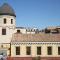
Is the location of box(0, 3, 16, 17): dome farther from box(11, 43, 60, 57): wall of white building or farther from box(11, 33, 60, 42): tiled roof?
box(11, 43, 60, 57): wall of white building

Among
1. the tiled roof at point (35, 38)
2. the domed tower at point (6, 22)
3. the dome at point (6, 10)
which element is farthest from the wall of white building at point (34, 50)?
the dome at point (6, 10)

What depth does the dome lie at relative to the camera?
44.2m

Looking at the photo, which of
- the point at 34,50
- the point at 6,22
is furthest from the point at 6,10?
the point at 34,50

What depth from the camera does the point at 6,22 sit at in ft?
145

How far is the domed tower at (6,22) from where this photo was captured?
42275 millimetres

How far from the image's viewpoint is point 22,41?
39688mm

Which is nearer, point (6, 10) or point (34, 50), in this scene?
point (34, 50)

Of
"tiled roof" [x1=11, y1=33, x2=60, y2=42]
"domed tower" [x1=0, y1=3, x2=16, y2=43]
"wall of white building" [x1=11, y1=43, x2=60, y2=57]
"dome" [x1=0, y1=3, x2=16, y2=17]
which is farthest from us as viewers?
"dome" [x1=0, y1=3, x2=16, y2=17]

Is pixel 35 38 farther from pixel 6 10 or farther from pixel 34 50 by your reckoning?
pixel 6 10

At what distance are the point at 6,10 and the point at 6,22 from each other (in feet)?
8.51

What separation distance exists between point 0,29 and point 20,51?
6688mm

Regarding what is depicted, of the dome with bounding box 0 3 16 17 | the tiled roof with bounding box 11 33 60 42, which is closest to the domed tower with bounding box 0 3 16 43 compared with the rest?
the dome with bounding box 0 3 16 17

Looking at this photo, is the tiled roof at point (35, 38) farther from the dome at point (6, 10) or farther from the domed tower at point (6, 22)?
the dome at point (6, 10)

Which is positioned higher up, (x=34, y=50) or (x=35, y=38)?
(x=35, y=38)
